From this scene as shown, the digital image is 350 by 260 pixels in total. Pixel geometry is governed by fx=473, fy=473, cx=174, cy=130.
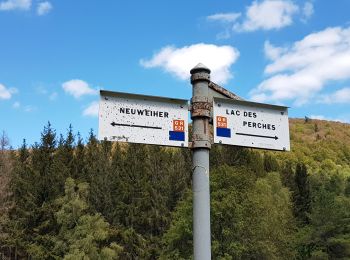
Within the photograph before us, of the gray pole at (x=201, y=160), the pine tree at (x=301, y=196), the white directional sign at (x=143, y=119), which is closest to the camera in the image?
the gray pole at (x=201, y=160)

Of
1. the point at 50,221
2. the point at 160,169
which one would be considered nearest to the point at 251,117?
the point at 50,221

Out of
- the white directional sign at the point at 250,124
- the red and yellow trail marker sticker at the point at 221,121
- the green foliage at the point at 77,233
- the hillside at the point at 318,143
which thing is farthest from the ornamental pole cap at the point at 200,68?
the hillside at the point at 318,143

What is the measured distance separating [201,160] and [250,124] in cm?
79

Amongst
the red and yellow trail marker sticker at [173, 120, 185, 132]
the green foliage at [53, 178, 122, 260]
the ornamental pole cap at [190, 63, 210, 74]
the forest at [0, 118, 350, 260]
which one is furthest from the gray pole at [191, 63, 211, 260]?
the green foliage at [53, 178, 122, 260]

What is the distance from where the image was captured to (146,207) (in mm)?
58500

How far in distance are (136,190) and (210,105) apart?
55.5 metres

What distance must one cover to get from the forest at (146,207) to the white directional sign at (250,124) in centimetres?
2890

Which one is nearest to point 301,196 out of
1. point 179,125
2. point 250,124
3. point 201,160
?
point 250,124

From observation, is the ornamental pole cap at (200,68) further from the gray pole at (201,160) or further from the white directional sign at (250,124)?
the white directional sign at (250,124)

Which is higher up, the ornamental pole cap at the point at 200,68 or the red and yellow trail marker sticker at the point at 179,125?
the ornamental pole cap at the point at 200,68

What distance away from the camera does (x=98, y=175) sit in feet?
191

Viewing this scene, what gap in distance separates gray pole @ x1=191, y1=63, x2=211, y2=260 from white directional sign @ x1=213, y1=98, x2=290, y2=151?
19cm

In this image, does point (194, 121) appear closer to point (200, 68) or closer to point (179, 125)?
point (179, 125)

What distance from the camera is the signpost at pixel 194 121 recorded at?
440cm
